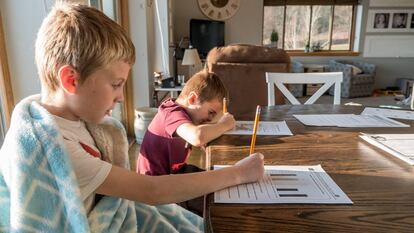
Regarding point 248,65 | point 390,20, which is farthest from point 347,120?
point 390,20

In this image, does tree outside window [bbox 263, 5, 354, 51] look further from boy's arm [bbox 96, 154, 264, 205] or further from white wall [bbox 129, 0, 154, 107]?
boy's arm [bbox 96, 154, 264, 205]

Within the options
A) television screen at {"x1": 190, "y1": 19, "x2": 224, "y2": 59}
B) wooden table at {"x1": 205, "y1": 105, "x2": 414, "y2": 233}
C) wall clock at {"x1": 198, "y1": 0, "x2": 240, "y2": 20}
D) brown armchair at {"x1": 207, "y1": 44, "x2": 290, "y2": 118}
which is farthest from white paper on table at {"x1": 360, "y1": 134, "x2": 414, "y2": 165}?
wall clock at {"x1": 198, "y1": 0, "x2": 240, "y2": 20}

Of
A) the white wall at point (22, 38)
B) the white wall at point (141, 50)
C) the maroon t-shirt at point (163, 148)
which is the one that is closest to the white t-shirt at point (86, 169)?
the maroon t-shirt at point (163, 148)

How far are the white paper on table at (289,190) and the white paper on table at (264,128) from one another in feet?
1.17

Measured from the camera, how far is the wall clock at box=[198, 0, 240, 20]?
21.6 ft

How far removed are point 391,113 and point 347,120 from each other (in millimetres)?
310

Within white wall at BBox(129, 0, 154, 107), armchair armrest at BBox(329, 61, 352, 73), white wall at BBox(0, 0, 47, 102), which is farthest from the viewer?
armchair armrest at BBox(329, 61, 352, 73)

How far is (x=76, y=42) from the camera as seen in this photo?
655mm

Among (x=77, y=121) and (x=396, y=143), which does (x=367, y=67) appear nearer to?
(x=396, y=143)

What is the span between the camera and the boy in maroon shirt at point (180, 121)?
46.4 inches

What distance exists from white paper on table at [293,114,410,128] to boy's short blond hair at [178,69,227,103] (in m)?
0.38

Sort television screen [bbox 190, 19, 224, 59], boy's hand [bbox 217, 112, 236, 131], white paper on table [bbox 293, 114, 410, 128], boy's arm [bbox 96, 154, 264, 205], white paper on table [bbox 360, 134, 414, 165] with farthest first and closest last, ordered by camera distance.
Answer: television screen [bbox 190, 19, 224, 59] → white paper on table [bbox 293, 114, 410, 128] → boy's hand [bbox 217, 112, 236, 131] → white paper on table [bbox 360, 134, 414, 165] → boy's arm [bbox 96, 154, 264, 205]

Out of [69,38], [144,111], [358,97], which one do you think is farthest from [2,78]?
[358,97]

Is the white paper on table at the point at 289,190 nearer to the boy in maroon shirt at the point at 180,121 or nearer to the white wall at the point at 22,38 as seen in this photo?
the boy in maroon shirt at the point at 180,121
